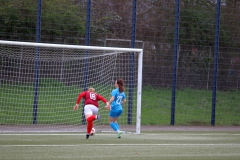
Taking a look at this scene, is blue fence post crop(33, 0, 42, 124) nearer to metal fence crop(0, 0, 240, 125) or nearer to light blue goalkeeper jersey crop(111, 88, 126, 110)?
metal fence crop(0, 0, 240, 125)

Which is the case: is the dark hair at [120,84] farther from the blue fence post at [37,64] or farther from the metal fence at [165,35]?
the metal fence at [165,35]

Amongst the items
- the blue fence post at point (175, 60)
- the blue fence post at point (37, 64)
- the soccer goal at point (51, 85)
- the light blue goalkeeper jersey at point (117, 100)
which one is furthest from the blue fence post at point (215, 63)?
the blue fence post at point (37, 64)

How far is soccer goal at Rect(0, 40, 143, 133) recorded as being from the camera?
16875 millimetres

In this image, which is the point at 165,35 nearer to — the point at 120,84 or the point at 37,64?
the point at 37,64

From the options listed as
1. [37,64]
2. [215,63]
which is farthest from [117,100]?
[215,63]

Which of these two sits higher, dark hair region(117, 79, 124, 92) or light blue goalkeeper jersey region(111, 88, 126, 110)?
dark hair region(117, 79, 124, 92)

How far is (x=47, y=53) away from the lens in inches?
717

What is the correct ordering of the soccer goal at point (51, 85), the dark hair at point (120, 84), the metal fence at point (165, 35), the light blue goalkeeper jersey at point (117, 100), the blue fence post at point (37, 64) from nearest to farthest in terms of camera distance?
the dark hair at point (120, 84), the light blue goalkeeper jersey at point (117, 100), the soccer goal at point (51, 85), the blue fence post at point (37, 64), the metal fence at point (165, 35)

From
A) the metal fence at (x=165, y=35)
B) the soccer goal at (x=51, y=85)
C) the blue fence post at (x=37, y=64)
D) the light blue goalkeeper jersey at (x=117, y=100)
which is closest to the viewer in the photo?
the light blue goalkeeper jersey at (x=117, y=100)

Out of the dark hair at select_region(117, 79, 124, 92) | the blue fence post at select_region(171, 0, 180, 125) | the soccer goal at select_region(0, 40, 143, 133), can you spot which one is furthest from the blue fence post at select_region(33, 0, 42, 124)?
the blue fence post at select_region(171, 0, 180, 125)

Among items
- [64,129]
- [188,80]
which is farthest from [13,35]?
[188,80]

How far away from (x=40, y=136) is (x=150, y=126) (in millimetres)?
6453

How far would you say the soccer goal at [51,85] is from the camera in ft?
55.4

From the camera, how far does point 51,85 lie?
17.9 metres
